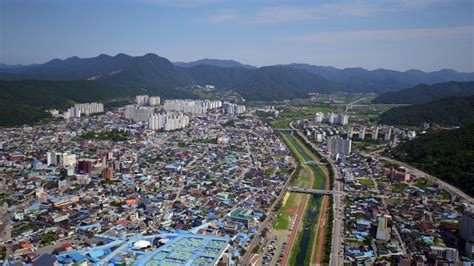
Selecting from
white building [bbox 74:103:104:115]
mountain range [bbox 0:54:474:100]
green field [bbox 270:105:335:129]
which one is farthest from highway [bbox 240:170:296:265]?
mountain range [bbox 0:54:474:100]

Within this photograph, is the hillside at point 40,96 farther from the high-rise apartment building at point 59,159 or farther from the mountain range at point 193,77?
the high-rise apartment building at point 59,159

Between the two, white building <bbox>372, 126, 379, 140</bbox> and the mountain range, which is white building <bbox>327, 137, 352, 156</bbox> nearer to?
white building <bbox>372, 126, 379, 140</bbox>

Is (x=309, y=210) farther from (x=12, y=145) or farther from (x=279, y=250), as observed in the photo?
(x=12, y=145)

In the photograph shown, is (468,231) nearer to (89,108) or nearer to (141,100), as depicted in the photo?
(89,108)

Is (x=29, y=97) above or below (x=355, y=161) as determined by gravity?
above

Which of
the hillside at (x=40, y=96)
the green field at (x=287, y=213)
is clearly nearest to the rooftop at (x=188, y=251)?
the green field at (x=287, y=213)

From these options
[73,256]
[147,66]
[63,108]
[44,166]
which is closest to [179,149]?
[44,166]
